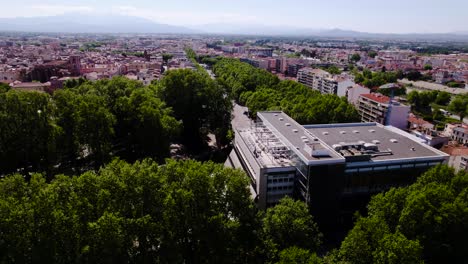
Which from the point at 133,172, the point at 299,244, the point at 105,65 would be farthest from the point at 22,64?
the point at 299,244

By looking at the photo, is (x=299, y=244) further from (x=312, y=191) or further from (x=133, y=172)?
(x=133, y=172)

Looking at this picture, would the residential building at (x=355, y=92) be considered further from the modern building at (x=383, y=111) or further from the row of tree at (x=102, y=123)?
the row of tree at (x=102, y=123)

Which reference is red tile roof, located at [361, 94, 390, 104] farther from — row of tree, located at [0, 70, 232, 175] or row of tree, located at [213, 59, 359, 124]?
row of tree, located at [0, 70, 232, 175]

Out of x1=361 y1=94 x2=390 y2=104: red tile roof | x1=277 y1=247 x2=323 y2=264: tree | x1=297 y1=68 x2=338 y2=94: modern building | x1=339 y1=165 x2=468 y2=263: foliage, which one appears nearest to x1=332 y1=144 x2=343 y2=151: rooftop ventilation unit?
x1=339 y1=165 x2=468 y2=263: foliage

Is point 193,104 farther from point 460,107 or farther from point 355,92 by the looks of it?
point 460,107

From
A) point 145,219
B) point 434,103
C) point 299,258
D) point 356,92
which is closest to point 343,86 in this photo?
point 356,92

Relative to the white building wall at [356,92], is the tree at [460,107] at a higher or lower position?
lower

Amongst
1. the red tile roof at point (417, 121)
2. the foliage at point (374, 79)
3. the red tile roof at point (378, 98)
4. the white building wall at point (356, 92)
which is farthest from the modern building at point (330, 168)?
the foliage at point (374, 79)
